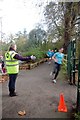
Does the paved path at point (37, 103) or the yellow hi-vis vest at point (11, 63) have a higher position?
the yellow hi-vis vest at point (11, 63)

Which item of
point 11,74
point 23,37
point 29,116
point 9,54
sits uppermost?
point 23,37

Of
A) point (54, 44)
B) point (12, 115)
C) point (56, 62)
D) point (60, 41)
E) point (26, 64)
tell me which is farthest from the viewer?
point (54, 44)

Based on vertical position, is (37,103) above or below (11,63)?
below

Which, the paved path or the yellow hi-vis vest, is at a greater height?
the yellow hi-vis vest

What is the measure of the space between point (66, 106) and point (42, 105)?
2.24ft

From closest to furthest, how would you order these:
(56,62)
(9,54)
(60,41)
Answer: (9,54) → (56,62) → (60,41)

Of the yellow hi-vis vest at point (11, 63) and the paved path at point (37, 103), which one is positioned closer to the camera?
the paved path at point (37, 103)

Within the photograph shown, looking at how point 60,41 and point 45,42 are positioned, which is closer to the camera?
point 60,41

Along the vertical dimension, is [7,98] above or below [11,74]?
below

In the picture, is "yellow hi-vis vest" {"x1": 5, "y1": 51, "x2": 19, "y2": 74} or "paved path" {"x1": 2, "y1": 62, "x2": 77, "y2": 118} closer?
"paved path" {"x1": 2, "y1": 62, "x2": 77, "y2": 118}

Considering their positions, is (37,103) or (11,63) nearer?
(37,103)

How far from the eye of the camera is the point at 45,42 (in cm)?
3847

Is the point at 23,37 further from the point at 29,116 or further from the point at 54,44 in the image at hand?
the point at 29,116

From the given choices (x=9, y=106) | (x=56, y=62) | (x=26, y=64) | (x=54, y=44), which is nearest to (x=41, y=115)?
(x=9, y=106)
